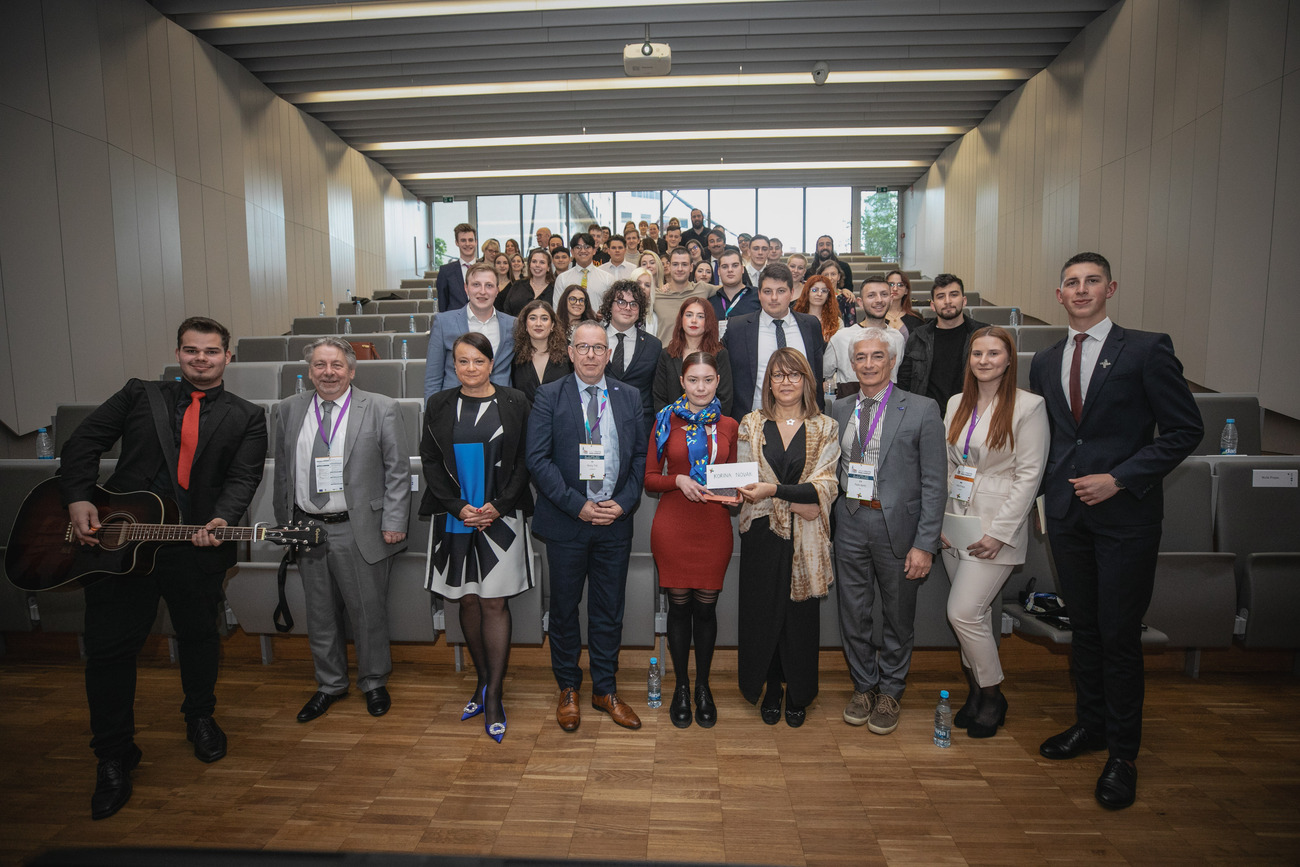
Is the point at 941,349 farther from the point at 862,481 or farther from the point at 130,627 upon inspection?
the point at 130,627

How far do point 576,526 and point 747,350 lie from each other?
1.27 m

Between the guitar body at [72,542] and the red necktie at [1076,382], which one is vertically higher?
the red necktie at [1076,382]

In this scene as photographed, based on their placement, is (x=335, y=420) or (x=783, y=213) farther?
(x=783, y=213)

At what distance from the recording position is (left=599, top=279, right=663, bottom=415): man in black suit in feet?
10.6

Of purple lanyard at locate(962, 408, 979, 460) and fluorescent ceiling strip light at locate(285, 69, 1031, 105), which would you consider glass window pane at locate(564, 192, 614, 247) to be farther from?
purple lanyard at locate(962, 408, 979, 460)

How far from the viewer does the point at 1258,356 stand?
14.3 ft

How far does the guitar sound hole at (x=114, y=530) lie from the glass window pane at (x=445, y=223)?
15135mm

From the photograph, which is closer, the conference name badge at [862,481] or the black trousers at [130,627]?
the black trousers at [130,627]

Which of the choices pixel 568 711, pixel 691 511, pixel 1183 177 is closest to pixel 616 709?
pixel 568 711

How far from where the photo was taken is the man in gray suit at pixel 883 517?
253 centimetres

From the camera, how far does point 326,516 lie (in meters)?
2.74

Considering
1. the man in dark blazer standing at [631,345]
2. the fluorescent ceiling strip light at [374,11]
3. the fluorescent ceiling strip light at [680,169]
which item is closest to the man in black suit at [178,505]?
the man in dark blazer standing at [631,345]

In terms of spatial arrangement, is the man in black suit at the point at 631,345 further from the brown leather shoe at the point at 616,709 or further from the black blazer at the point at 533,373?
the brown leather shoe at the point at 616,709

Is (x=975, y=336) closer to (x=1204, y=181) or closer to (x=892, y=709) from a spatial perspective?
(x=892, y=709)
